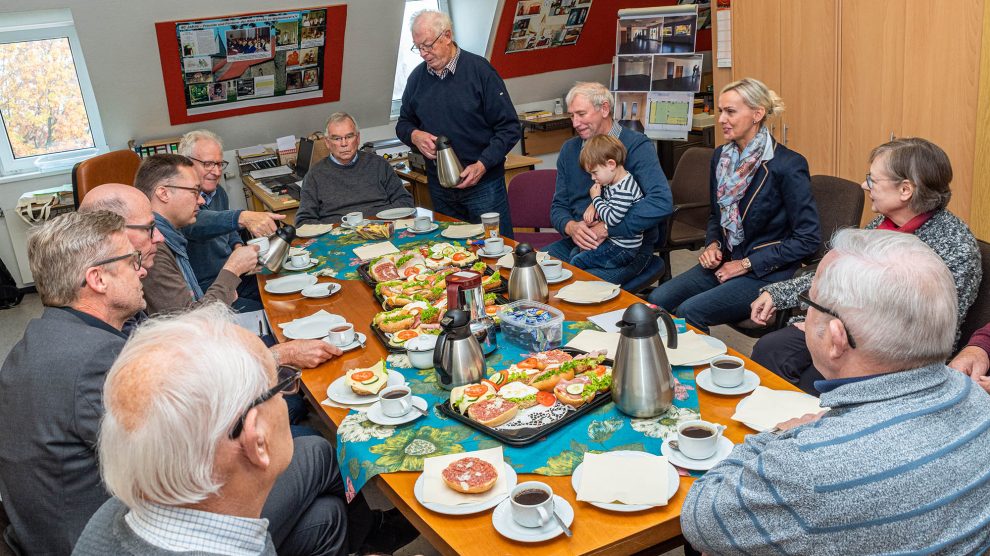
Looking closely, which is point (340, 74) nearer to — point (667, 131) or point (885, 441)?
point (667, 131)

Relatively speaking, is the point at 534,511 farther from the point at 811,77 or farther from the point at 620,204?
the point at 811,77

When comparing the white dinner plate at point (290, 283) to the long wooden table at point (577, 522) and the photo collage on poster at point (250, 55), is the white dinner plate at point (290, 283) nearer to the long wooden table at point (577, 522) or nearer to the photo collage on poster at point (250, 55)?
the long wooden table at point (577, 522)

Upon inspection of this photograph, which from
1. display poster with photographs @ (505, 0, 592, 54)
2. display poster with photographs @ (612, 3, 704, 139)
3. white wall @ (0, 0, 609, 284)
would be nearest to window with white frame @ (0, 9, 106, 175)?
white wall @ (0, 0, 609, 284)

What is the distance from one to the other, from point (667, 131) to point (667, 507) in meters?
4.68

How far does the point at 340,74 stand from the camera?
6238 mm

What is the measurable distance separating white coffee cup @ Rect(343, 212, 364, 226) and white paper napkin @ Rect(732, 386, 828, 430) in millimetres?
2584

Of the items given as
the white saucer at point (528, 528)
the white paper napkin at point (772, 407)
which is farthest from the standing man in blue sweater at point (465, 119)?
the white saucer at point (528, 528)

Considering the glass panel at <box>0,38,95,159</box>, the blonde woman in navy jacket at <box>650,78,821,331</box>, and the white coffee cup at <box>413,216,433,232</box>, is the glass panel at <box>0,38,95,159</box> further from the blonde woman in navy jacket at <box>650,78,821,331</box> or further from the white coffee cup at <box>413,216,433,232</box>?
the blonde woman in navy jacket at <box>650,78,821,331</box>

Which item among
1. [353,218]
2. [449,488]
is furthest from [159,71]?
[449,488]

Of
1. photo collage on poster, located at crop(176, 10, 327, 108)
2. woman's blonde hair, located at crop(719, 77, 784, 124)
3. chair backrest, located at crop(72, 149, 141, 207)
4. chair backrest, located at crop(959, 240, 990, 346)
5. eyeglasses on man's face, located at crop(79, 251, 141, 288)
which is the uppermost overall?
photo collage on poster, located at crop(176, 10, 327, 108)

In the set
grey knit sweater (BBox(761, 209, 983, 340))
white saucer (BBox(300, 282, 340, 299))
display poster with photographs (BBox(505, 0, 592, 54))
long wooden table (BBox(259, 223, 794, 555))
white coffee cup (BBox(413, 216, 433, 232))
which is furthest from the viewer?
display poster with photographs (BBox(505, 0, 592, 54))

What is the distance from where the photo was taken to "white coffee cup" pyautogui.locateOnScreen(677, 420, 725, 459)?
1.72 m

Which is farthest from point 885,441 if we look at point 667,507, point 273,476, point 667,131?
point 667,131

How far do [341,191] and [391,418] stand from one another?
8.52 ft
